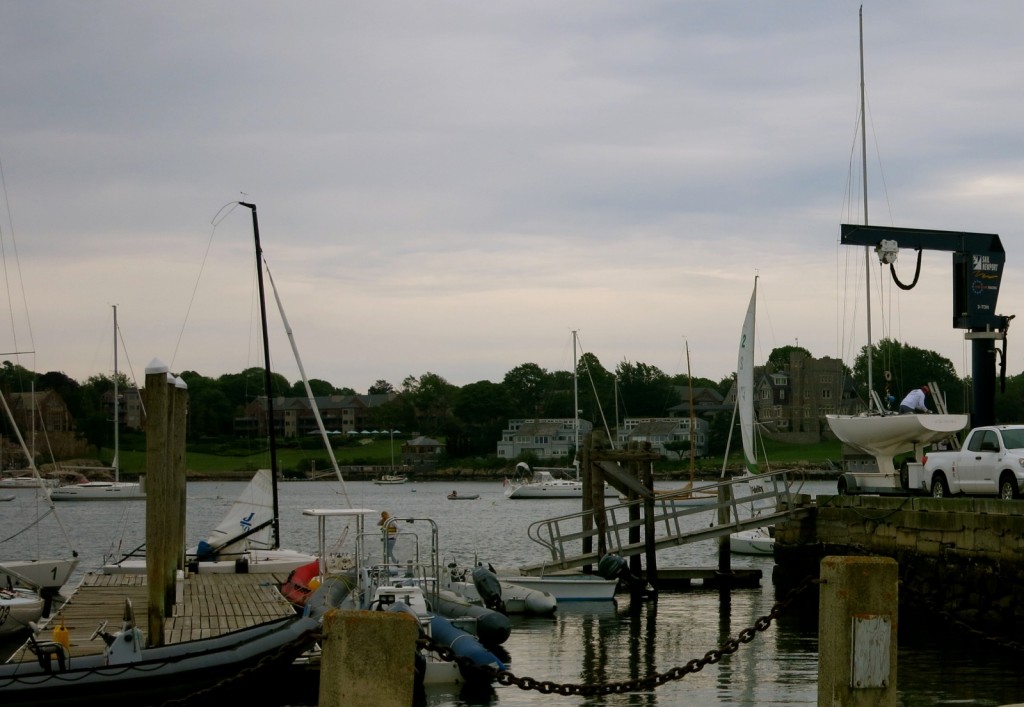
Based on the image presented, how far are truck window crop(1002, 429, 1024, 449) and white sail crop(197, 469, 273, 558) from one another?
62.4ft

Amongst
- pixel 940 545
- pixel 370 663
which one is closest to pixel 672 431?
pixel 940 545

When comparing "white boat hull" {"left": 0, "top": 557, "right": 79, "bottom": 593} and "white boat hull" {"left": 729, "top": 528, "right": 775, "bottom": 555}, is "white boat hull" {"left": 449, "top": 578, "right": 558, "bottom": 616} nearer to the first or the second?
"white boat hull" {"left": 0, "top": 557, "right": 79, "bottom": 593}

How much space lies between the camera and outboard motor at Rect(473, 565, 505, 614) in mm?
25766

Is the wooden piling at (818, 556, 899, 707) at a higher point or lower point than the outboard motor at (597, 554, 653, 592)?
higher

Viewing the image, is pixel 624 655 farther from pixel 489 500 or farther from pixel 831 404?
pixel 831 404

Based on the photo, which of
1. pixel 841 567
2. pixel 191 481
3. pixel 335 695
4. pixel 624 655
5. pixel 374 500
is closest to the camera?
pixel 335 695

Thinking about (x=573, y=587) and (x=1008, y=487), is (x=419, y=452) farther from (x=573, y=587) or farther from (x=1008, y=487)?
(x=1008, y=487)

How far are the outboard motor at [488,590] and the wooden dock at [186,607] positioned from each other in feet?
A: 13.0

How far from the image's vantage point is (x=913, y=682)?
20266mm

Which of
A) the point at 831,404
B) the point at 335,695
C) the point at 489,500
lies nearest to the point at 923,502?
the point at 335,695

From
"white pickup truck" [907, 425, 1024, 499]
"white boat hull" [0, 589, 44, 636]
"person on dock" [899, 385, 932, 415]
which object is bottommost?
"white boat hull" [0, 589, 44, 636]

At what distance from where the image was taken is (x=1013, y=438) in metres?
24.4

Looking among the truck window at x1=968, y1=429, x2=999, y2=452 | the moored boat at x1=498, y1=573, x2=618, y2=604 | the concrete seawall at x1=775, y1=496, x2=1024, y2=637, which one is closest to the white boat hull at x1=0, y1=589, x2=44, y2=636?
the moored boat at x1=498, y1=573, x2=618, y2=604

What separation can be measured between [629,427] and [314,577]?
6775 inches
